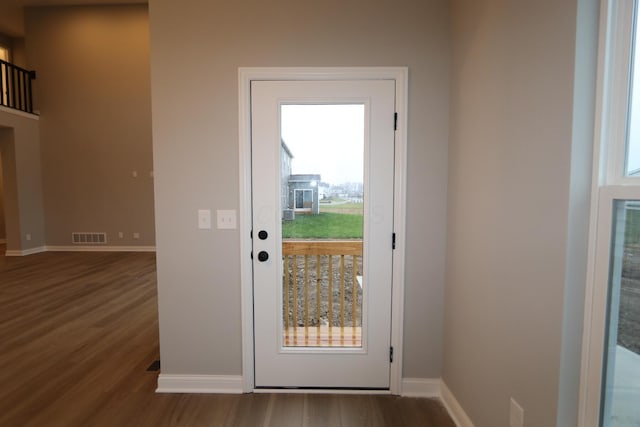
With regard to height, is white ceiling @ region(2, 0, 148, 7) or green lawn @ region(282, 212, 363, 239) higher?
white ceiling @ region(2, 0, 148, 7)

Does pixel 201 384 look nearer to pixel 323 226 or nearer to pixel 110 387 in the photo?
pixel 110 387

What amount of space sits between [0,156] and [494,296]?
360 inches

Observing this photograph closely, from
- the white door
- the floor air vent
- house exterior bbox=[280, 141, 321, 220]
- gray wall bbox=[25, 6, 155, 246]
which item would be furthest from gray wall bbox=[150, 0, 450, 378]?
the floor air vent

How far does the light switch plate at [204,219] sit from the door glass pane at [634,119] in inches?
81.0

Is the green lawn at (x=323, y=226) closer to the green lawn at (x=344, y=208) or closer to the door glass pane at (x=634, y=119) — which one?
the green lawn at (x=344, y=208)

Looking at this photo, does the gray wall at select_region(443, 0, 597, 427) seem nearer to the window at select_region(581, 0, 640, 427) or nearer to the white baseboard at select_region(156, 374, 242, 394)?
the window at select_region(581, 0, 640, 427)

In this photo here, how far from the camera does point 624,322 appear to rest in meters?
1.01

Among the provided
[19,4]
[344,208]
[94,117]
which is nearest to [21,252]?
[94,117]

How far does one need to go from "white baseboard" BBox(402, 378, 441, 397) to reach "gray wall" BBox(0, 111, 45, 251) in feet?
26.7

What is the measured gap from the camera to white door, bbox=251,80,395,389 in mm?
2061

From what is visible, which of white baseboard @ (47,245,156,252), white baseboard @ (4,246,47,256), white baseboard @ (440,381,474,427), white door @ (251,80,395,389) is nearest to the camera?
white baseboard @ (440,381,474,427)

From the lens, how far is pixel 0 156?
6.55m

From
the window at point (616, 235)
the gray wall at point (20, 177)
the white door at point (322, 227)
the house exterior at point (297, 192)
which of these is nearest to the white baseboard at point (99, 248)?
the gray wall at point (20, 177)

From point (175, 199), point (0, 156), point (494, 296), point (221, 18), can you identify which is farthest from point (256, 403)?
point (0, 156)
